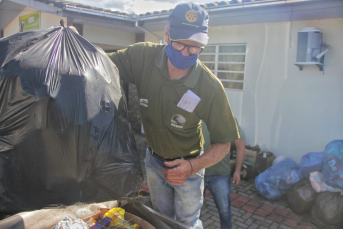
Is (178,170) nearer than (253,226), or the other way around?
(178,170)

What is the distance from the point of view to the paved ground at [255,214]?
12.3 ft

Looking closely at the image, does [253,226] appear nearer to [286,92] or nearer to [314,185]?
[314,185]

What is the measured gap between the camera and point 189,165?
174 centimetres

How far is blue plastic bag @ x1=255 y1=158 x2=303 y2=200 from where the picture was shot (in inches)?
169

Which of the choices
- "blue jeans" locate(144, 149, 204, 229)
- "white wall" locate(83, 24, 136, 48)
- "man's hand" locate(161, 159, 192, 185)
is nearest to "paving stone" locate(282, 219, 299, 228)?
"blue jeans" locate(144, 149, 204, 229)

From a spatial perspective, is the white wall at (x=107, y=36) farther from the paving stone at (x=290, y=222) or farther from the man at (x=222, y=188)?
the paving stone at (x=290, y=222)

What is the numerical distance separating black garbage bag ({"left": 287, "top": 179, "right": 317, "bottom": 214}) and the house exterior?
1.16 metres

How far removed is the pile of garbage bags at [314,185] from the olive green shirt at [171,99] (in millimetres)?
2649

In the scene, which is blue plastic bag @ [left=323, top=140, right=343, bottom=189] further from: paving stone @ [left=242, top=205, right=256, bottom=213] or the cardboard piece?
the cardboard piece

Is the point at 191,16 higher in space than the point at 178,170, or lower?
higher

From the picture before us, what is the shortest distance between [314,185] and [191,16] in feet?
11.2

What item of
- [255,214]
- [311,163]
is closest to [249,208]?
[255,214]

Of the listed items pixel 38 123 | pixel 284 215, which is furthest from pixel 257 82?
pixel 38 123

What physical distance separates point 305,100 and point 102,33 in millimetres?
5265
